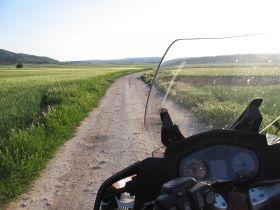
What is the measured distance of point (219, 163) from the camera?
2164mm

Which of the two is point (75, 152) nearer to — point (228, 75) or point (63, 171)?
point (63, 171)

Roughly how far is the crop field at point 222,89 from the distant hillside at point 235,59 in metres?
0.04

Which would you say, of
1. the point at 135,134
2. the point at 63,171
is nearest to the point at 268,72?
the point at 63,171

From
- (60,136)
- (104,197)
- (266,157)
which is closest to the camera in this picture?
(266,157)

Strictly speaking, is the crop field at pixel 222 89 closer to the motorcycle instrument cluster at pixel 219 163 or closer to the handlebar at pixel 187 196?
the motorcycle instrument cluster at pixel 219 163

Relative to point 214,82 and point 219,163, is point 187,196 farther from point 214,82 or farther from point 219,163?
point 214,82

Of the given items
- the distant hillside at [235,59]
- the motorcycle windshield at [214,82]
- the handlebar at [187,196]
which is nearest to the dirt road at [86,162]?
the motorcycle windshield at [214,82]

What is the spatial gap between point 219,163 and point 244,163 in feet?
0.39

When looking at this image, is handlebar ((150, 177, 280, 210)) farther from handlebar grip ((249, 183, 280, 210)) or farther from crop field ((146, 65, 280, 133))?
A: crop field ((146, 65, 280, 133))

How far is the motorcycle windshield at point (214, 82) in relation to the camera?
2.54m

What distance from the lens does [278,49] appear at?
253 centimetres

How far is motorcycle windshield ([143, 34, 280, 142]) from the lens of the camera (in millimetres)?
2543

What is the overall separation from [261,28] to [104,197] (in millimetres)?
1271

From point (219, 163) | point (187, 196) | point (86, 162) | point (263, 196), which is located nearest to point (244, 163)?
point (219, 163)
